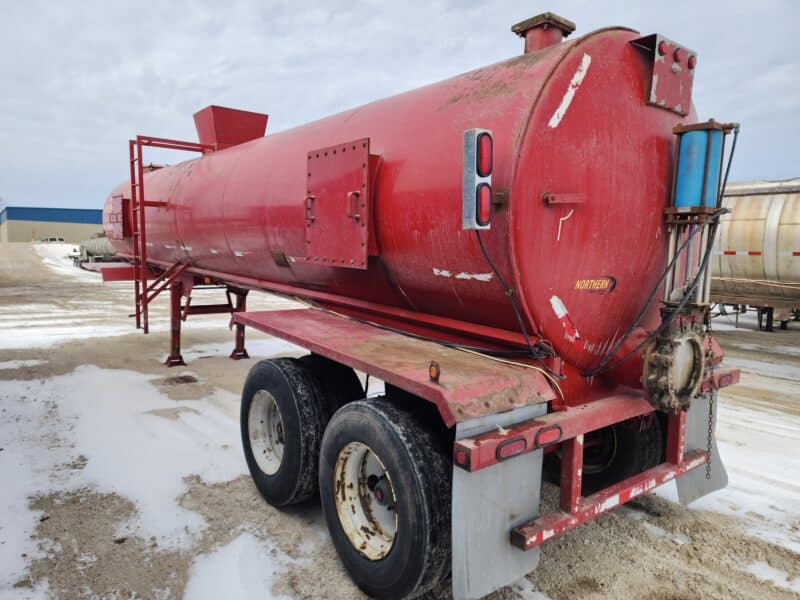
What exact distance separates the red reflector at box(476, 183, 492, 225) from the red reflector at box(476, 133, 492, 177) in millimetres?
57

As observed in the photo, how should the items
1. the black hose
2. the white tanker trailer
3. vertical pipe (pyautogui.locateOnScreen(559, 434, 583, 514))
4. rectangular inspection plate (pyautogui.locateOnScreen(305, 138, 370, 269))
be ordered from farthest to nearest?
the white tanker trailer
rectangular inspection plate (pyautogui.locateOnScreen(305, 138, 370, 269))
the black hose
vertical pipe (pyautogui.locateOnScreen(559, 434, 583, 514))

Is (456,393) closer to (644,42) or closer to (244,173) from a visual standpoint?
(644,42)

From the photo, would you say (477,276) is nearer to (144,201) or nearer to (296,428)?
(296,428)

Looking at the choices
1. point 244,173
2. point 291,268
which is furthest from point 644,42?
point 244,173

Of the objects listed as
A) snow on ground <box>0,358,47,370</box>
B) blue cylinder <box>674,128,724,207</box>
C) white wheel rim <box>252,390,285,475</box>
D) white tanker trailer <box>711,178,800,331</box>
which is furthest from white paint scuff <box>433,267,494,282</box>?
white tanker trailer <box>711,178,800,331</box>

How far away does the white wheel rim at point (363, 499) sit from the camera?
3055mm

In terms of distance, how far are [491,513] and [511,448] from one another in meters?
0.33

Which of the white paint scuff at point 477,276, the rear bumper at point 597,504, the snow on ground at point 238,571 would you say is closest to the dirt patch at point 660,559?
the rear bumper at point 597,504

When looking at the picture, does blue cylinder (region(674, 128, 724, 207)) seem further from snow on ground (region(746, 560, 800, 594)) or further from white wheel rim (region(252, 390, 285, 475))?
white wheel rim (region(252, 390, 285, 475))

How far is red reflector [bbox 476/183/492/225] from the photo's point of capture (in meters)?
2.41

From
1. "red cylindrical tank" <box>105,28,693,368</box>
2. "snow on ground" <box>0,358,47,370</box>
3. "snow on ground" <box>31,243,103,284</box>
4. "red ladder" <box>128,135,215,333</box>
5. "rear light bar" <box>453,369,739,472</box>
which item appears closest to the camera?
"rear light bar" <box>453,369,739,472</box>

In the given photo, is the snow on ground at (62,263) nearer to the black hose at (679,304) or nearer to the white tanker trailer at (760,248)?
the white tanker trailer at (760,248)

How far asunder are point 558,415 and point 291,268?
266 cm

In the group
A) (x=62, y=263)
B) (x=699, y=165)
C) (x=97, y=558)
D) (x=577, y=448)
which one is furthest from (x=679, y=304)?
(x=62, y=263)
